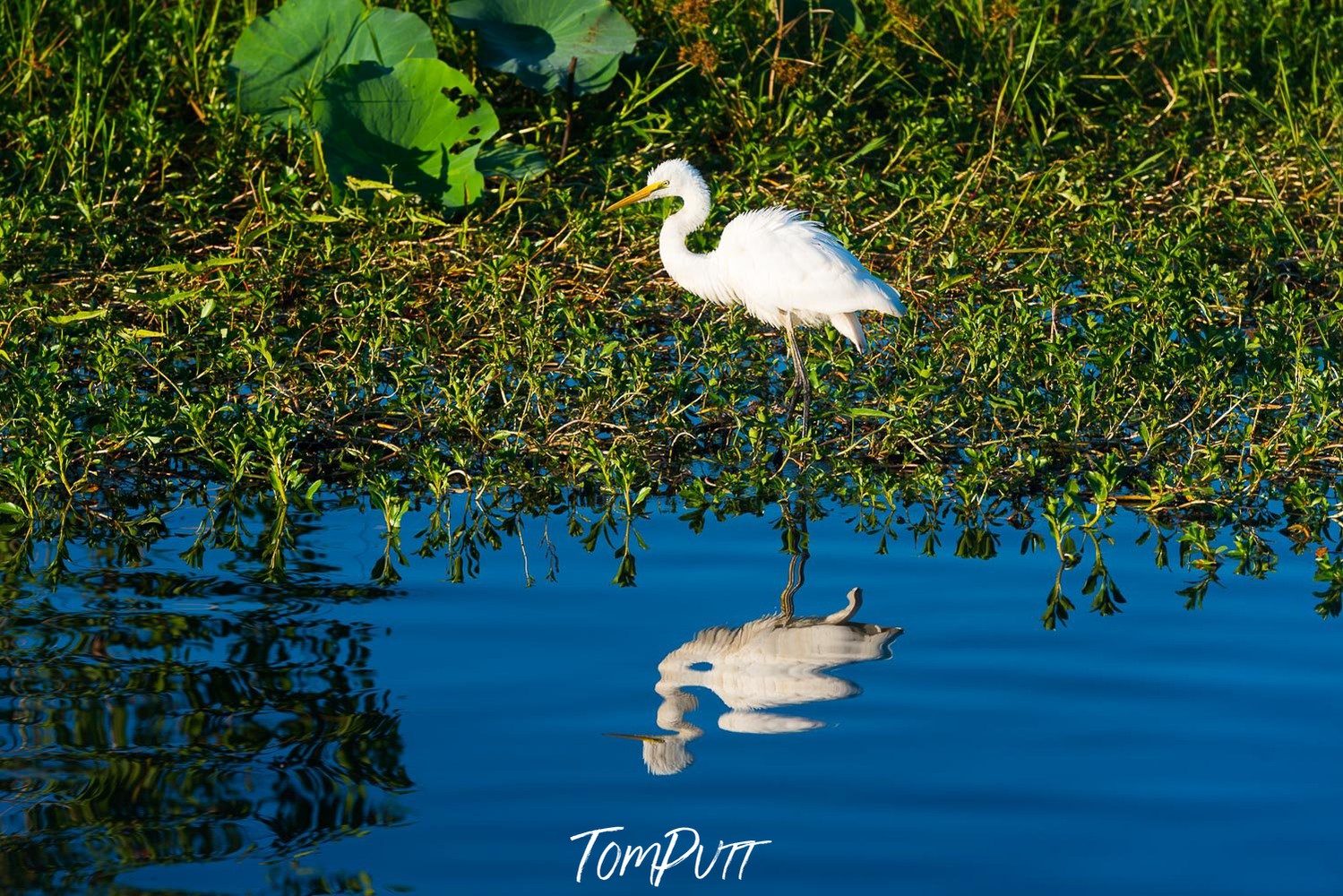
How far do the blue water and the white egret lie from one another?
3.42 feet

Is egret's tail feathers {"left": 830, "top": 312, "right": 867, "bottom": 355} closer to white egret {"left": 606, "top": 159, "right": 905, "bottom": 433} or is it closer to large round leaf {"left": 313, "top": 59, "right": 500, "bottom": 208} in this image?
white egret {"left": 606, "top": 159, "right": 905, "bottom": 433}

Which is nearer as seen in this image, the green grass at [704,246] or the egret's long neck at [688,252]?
the green grass at [704,246]

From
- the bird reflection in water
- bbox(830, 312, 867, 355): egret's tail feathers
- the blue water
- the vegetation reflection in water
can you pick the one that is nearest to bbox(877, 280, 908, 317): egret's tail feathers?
bbox(830, 312, 867, 355): egret's tail feathers

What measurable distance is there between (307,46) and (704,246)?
1.85 meters


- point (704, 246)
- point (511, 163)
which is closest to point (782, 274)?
point (704, 246)

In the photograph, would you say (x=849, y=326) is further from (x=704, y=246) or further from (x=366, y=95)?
(x=366, y=95)

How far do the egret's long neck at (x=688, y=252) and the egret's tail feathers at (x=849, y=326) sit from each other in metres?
0.43

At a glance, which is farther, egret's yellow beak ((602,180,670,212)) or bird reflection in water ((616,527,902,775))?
egret's yellow beak ((602,180,670,212))

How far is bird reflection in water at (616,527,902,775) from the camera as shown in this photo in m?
3.14

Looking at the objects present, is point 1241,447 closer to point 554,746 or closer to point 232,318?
point 554,746

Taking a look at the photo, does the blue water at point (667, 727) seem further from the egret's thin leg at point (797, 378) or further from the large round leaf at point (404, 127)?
the large round leaf at point (404, 127)

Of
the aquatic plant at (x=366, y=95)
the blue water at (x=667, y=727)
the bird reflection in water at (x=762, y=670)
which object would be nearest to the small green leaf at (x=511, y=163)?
the aquatic plant at (x=366, y=95)

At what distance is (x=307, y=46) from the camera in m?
6.82

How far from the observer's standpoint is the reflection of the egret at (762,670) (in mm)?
3139
